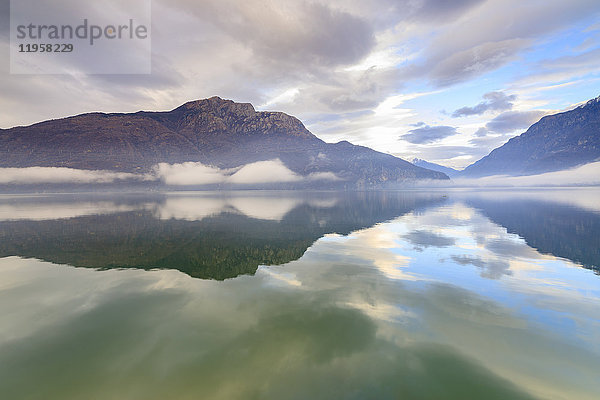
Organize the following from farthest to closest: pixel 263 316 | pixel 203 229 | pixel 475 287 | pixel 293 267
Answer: pixel 203 229 → pixel 293 267 → pixel 475 287 → pixel 263 316

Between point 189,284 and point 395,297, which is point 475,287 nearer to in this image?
point 395,297

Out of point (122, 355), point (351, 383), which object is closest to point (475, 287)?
point (351, 383)

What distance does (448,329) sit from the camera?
52.0 feet

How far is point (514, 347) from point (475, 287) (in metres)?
9.76

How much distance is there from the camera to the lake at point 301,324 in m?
11.3

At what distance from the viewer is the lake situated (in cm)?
1130

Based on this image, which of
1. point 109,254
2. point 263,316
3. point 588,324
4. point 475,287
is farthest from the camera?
point 109,254

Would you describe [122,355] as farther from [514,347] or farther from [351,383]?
[514,347]

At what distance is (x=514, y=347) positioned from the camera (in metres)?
14.0

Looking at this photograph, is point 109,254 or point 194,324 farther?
point 109,254

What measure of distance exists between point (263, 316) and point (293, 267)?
12.1 m

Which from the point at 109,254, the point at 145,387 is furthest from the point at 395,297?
the point at 109,254

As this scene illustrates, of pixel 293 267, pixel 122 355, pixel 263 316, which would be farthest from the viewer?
pixel 293 267

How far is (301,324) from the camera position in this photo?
16.3 meters
